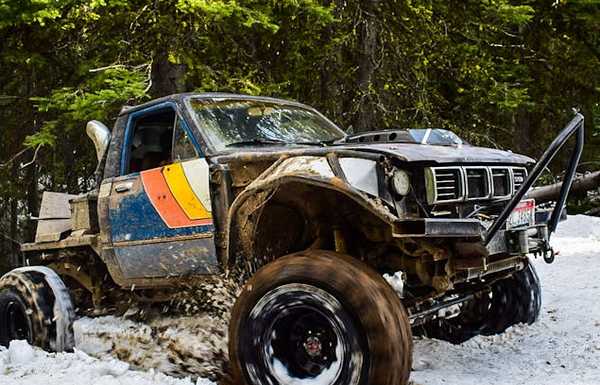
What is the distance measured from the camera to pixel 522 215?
4180mm

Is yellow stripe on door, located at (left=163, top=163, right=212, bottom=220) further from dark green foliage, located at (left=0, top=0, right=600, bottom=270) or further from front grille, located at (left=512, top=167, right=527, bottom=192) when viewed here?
dark green foliage, located at (left=0, top=0, right=600, bottom=270)

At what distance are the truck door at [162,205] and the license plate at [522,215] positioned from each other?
203 cm

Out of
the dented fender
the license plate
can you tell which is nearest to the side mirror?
the dented fender

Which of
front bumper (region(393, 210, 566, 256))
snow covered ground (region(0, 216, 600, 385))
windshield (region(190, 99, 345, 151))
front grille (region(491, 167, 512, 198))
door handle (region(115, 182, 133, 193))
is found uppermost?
windshield (region(190, 99, 345, 151))

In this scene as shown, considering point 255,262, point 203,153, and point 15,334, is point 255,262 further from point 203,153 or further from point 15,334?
point 15,334

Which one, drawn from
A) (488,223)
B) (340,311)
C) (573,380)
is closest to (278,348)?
(340,311)

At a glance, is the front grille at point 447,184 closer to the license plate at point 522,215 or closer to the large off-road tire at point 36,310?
the license plate at point 522,215

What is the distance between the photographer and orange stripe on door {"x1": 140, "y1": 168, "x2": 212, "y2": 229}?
484cm

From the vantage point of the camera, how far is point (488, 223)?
392 cm

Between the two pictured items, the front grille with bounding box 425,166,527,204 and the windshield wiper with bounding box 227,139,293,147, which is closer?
the front grille with bounding box 425,166,527,204

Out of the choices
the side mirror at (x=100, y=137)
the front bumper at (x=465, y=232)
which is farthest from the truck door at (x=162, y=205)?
the front bumper at (x=465, y=232)

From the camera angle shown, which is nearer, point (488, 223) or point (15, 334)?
point (488, 223)

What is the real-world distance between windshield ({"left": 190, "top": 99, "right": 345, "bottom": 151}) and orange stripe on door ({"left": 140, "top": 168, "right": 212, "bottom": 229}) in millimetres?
531

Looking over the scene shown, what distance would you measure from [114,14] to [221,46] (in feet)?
6.04
